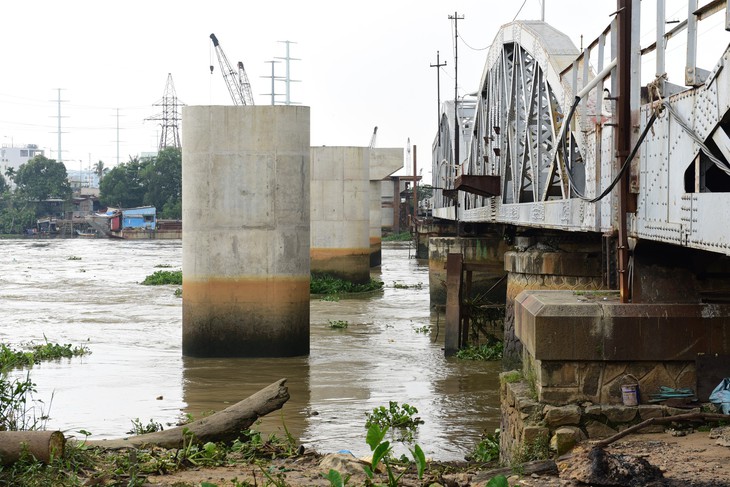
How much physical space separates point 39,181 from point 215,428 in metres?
125

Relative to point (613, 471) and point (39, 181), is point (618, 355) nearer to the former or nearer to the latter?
point (613, 471)

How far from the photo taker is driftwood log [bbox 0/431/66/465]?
9.20 metres

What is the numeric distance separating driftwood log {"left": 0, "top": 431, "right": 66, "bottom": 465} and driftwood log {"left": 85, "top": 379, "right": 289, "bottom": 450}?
4.89 feet

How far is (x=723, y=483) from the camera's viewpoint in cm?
761

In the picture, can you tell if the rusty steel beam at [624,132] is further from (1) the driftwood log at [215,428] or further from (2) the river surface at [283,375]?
(1) the driftwood log at [215,428]

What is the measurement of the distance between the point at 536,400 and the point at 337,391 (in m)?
7.87

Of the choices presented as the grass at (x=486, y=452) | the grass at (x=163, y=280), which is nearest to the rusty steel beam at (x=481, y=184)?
the grass at (x=486, y=452)

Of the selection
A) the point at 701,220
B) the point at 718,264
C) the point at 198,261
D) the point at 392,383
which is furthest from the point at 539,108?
the point at 701,220

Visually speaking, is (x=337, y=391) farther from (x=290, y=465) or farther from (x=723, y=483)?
(x=723, y=483)

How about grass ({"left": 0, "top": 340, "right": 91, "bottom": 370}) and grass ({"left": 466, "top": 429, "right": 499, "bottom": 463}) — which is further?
grass ({"left": 0, "top": 340, "right": 91, "bottom": 370})

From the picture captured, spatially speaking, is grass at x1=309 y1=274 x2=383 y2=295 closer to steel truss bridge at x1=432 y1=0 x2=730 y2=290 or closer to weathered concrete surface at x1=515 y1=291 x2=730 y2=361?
steel truss bridge at x1=432 y1=0 x2=730 y2=290

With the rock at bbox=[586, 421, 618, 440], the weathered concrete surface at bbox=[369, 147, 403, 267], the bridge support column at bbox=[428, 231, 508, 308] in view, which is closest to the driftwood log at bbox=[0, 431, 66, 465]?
the rock at bbox=[586, 421, 618, 440]

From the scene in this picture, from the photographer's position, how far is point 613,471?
8.02 m

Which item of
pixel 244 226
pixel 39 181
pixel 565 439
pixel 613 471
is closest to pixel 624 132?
pixel 565 439
